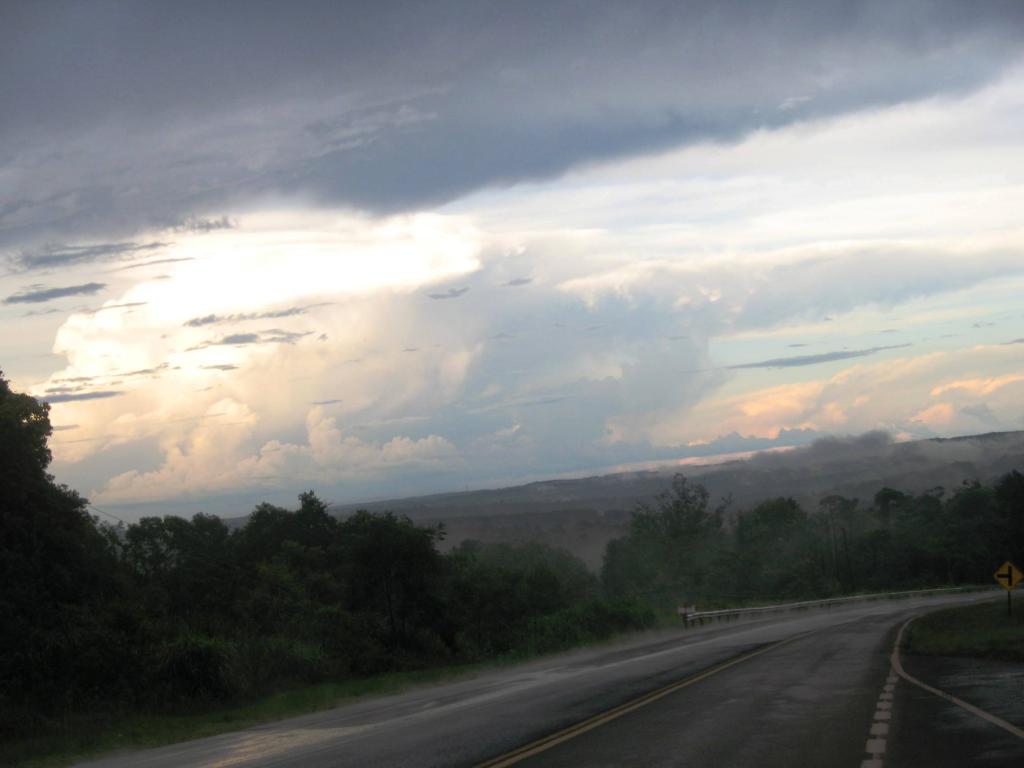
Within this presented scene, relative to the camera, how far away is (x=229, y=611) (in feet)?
147

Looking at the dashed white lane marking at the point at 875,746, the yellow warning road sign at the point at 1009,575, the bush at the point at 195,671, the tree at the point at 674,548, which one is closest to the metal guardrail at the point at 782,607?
the tree at the point at 674,548

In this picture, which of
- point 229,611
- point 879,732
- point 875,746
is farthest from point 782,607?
point 875,746

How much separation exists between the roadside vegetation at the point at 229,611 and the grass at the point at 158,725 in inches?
3.0

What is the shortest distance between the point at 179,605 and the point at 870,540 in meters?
74.5

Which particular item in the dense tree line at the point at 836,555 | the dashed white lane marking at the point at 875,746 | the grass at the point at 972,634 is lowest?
the dense tree line at the point at 836,555

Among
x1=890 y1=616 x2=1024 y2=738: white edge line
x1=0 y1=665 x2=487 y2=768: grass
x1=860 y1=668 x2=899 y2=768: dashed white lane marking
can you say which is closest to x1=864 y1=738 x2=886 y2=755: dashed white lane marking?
x1=860 y1=668 x2=899 y2=768: dashed white lane marking

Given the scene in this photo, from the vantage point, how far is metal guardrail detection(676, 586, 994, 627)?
2035 inches

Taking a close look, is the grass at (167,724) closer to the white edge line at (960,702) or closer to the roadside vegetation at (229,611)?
the roadside vegetation at (229,611)

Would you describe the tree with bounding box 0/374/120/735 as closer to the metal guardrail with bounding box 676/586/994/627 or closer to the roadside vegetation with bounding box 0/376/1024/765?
the roadside vegetation with bounding box 0/376/1024/765

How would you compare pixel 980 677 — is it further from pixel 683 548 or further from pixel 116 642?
pixel 683 548

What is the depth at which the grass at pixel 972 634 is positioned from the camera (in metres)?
25.6

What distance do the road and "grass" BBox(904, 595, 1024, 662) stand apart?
2068mm

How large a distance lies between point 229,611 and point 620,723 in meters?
32.9

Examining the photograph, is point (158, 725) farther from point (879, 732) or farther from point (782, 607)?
point (782, 607)
